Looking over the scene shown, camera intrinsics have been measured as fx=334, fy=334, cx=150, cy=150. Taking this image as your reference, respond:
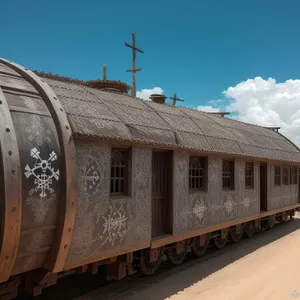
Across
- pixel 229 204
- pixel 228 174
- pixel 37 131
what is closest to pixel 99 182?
pixel 37 131

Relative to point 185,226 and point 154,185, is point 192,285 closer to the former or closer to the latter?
point 185,226

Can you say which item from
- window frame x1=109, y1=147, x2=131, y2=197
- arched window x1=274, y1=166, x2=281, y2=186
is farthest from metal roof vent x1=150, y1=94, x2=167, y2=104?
arched window x1=274, y1=166, x2=281, y2=186

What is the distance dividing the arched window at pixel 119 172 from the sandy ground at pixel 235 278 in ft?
7.05

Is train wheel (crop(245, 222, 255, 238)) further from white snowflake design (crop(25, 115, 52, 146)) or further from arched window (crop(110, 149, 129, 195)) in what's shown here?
white snowflake design (crop(25, 115, 52, 146))

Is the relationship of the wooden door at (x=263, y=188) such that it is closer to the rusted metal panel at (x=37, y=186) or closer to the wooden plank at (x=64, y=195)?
the wooden plank at (x=64, y=195)

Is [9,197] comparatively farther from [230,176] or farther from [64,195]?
[230,176]

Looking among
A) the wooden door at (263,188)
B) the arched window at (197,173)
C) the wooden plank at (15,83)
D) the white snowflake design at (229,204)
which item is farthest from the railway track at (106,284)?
the wooden plank at (15,83)

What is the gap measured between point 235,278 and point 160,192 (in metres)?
2.69

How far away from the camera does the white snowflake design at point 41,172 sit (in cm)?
434

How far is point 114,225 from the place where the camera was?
582 centimetres

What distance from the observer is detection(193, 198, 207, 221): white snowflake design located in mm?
8319

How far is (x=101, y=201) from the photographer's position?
218 inches

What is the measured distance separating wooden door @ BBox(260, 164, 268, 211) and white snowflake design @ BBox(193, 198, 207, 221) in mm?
5192

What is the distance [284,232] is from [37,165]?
41.9ft
